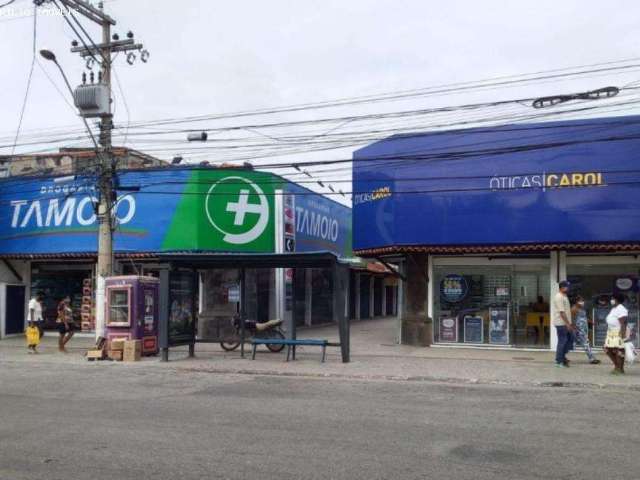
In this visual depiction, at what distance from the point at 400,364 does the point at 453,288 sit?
16.5 ft

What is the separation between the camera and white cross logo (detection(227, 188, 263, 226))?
76.6 ft

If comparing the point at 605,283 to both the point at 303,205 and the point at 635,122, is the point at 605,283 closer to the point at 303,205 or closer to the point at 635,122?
the point at 635,122

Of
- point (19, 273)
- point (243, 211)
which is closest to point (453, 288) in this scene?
point (243, 211)

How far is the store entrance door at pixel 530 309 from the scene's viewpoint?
19.7 meters

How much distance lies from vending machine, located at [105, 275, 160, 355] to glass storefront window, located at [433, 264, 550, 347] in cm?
834

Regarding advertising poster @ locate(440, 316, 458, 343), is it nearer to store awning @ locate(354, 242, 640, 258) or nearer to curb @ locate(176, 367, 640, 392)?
store awning @ locate(354, 242, 640, 258)

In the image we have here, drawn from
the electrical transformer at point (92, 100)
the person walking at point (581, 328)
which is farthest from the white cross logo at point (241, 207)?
the person walking at point (581, 328)

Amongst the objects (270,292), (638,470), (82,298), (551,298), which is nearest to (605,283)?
(551,298)

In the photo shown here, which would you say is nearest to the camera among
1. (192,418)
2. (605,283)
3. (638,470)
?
(638,470)

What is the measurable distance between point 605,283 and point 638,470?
13.6 m

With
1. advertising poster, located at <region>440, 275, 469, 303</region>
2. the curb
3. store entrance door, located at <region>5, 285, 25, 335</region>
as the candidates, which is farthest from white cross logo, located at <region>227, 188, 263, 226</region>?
store entrance door, located at <region>5, 285, 25, 335</region>

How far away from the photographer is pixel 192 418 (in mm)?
9227

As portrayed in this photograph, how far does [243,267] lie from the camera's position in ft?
57.1

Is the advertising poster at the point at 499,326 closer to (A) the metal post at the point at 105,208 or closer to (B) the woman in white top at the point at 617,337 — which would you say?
(B) the woman in white top at the point at 617,337
